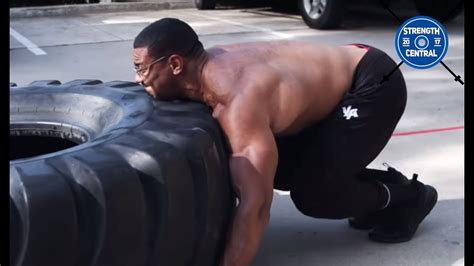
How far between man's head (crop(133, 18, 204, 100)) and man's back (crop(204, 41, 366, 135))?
3.6 inches

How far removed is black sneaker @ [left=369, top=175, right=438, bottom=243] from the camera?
312 centimetres

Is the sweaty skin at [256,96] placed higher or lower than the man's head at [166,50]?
lower

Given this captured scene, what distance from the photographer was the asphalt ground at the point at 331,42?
10.1 feet

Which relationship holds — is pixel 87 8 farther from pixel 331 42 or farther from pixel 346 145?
A: pixel 346 145

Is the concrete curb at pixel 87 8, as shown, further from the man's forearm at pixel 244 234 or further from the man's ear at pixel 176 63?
the man's forearm at pixel 244 234

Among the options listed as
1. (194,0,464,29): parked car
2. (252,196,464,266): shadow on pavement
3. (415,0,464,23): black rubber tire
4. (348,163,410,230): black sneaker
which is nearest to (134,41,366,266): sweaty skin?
(348,163,410,230): black sneaker

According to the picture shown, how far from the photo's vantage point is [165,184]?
2248 millimetres

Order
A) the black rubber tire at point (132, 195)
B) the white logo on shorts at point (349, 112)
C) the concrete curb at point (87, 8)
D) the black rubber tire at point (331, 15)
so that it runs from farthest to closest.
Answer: the concrete curb at point (87, 8)
the black rubber tire at point (331, 15)
the white logo on shorts at point (349, 112)
the black rubber tire at point (132, 195)

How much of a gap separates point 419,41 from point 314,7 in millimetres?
6203

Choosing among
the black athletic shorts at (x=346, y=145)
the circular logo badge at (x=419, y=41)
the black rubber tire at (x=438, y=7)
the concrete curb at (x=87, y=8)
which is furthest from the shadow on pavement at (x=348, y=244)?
the concrete curb at (x=87, y=8)

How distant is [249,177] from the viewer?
242 cm

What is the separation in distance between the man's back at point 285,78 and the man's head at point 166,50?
0.30ft

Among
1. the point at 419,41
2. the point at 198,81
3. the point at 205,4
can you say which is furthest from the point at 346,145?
the point at 205,4

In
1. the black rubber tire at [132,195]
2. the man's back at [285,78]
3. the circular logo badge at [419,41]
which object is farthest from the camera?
the circular logo badge at [419,41]
